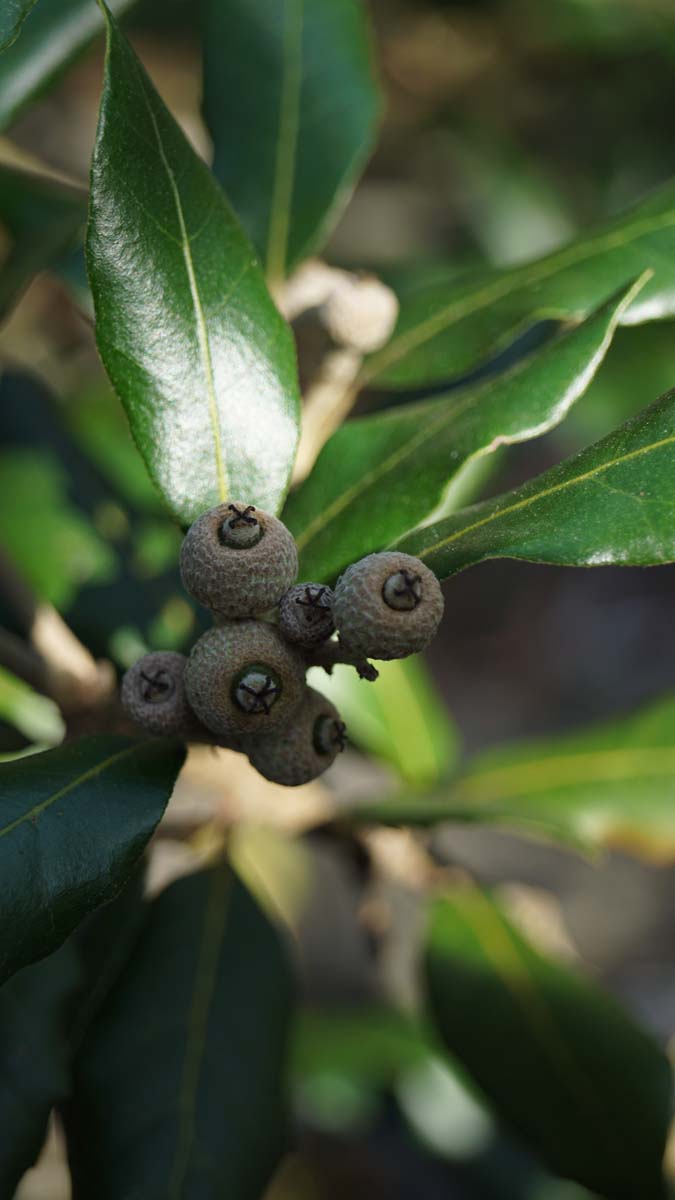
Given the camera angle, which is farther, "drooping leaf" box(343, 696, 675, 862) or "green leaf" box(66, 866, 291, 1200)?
"drooping leaf" box(343, 696, 675, 862)

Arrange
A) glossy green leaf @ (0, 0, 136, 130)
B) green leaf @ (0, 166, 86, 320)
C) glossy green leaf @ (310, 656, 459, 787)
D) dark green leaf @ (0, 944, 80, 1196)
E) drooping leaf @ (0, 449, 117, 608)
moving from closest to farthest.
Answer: dark green leaf @ (0, 944, 80, 1196) < glossy green leaf @ (0, 0, 136, 130) < green leaf @ (0, 166, 86, 320) < drooping leaf @ (0, 449, 117, 608) < glossy green leaf @ (310, 656, 459, 787)

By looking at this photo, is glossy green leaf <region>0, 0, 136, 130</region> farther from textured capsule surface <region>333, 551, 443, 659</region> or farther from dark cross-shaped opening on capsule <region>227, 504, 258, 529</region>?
textured capsule surface <region>333, 551, 443, 659</region>

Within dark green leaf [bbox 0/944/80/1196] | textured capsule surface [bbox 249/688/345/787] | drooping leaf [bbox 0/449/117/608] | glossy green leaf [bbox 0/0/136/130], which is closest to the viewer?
textured capsule surface [bbox 249/688/345/787]

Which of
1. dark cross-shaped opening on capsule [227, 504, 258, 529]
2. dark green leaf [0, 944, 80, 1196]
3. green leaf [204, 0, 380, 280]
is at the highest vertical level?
green leaf [204, 0, 380, 280]

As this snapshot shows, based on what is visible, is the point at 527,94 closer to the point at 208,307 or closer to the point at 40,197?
the point at 40,197

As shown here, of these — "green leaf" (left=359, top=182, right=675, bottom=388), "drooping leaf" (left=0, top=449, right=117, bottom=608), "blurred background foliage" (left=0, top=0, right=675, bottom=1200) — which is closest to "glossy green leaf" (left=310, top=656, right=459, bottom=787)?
"blurred background foliage" (left=0, top=0, right=675, bottom=1200)
